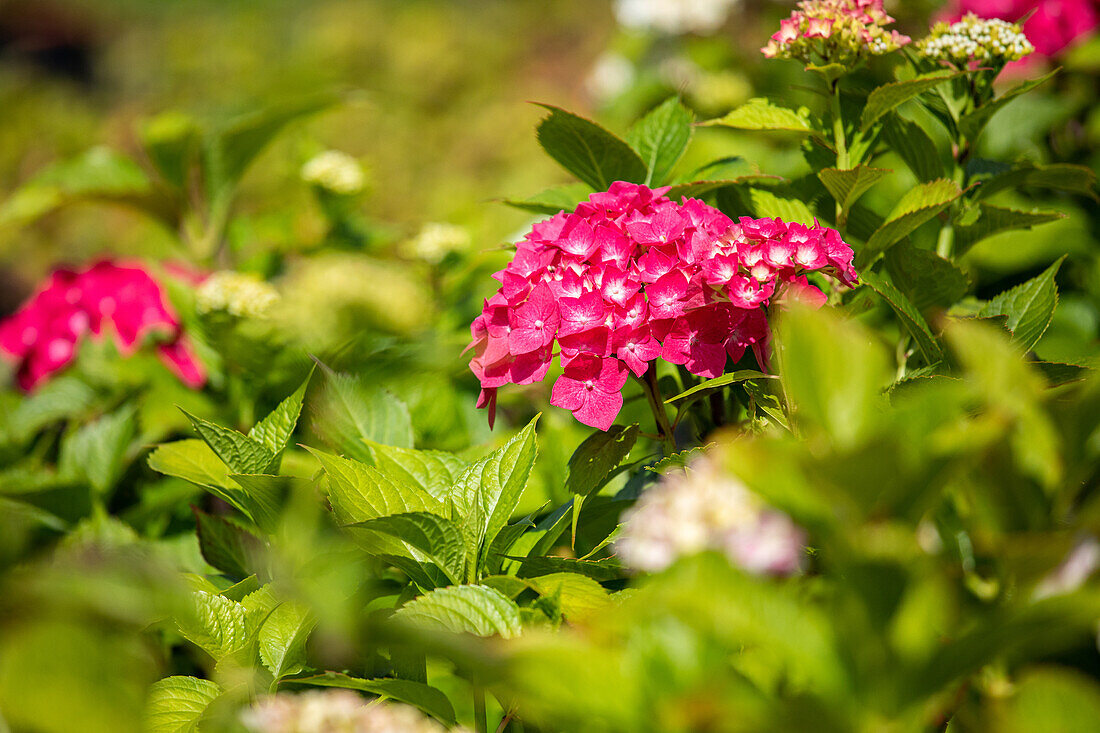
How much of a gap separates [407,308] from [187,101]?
3811 mm

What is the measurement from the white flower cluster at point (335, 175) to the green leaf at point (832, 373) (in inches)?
52.1

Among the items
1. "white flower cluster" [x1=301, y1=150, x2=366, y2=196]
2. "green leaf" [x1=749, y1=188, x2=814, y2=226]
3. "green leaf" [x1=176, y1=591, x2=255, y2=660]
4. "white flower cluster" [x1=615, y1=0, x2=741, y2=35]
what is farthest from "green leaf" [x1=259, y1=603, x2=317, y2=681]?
"white flower cluster" [x1=615, y1=0, x2=741, y2=35]

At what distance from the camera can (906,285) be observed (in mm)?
881

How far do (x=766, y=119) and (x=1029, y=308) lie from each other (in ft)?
1.01

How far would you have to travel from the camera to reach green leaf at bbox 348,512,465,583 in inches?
24.9

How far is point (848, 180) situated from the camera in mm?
802

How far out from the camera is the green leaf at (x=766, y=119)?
2.74 ft

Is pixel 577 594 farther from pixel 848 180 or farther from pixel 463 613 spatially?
pixel 848 180

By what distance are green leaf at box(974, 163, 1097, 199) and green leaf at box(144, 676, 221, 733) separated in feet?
2.91

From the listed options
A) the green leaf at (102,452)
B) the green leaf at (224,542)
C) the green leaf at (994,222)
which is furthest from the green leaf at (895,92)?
the green leaf at (102,452)

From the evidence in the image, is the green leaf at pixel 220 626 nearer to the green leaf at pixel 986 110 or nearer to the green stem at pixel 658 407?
the green stem at pixel 658 407

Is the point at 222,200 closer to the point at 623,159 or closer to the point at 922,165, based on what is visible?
the point at 623,159

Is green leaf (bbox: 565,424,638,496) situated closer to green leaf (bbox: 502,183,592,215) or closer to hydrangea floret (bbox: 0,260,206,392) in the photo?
green leaf (bbox: 502,183,592,215)

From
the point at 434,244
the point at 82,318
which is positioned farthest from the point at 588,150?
the point at 82,318
